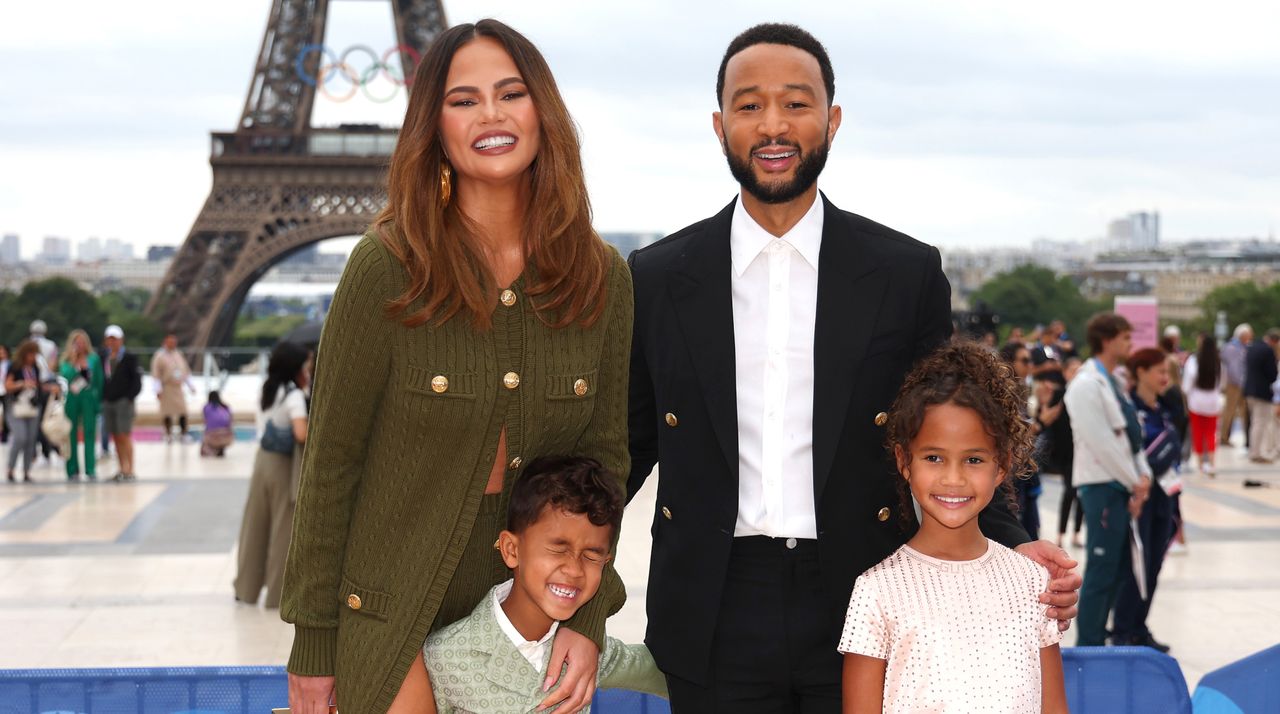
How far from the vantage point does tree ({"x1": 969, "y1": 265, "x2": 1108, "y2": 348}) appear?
48719 millimetres

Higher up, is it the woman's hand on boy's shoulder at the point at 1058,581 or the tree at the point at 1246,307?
the tree at the point at 1246,307

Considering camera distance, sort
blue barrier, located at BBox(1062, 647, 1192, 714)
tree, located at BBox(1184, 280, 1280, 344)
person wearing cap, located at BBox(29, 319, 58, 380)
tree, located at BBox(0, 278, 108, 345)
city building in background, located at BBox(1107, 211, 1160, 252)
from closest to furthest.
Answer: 1. blue barrier, located at BBox(1062, 647, 1192, 714)
2. person wearing cap, located at BBox(29, 319, 58, 380)
3. tree, located at BBox(0, 278, 108, 345)
4. tree, located at BBox(1184, 280, 1280, 344)
5. city building in background, located at BBox(1107, 211, 1160, 252)

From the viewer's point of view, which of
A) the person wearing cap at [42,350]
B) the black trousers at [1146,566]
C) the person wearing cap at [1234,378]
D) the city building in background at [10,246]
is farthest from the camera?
the city building in background at [10,246]

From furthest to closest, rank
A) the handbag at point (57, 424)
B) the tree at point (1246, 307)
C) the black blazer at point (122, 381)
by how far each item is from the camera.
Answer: the tree at point (1246, 307) → the black blazer at point (122, 381) → the handbag at point (57, 424)

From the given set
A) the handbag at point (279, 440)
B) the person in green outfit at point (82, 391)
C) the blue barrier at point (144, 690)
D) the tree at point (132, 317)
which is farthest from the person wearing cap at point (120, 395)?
the tree at point (132, 317)

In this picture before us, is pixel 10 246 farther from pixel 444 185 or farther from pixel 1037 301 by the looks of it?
pixel 444 185

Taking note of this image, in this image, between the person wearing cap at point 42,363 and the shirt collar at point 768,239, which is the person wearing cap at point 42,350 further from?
the shirt collar at point 768,239

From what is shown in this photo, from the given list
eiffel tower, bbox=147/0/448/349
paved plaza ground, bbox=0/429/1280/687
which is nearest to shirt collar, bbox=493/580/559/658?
paved plaza ground, bbox=0/429/1280/687

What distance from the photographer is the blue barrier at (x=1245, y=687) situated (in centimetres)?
309

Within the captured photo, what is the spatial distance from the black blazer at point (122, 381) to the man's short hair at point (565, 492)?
11.1 meters

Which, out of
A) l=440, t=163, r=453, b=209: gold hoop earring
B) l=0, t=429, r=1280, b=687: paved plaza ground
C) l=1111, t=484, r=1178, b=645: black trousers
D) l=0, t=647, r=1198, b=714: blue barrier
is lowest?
l=0, t=429, r=1280, b=687: paved plaza ground

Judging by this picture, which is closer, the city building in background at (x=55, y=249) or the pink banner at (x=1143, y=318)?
the pink banner at (x=1143, y=318)

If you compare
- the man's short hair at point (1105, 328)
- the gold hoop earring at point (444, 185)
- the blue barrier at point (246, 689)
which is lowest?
the blue barrier at point (246, 689)

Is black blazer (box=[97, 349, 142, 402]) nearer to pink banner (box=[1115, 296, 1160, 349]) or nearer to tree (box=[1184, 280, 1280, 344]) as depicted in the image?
pink banner (box=[1115, 296, 1160, 349])
